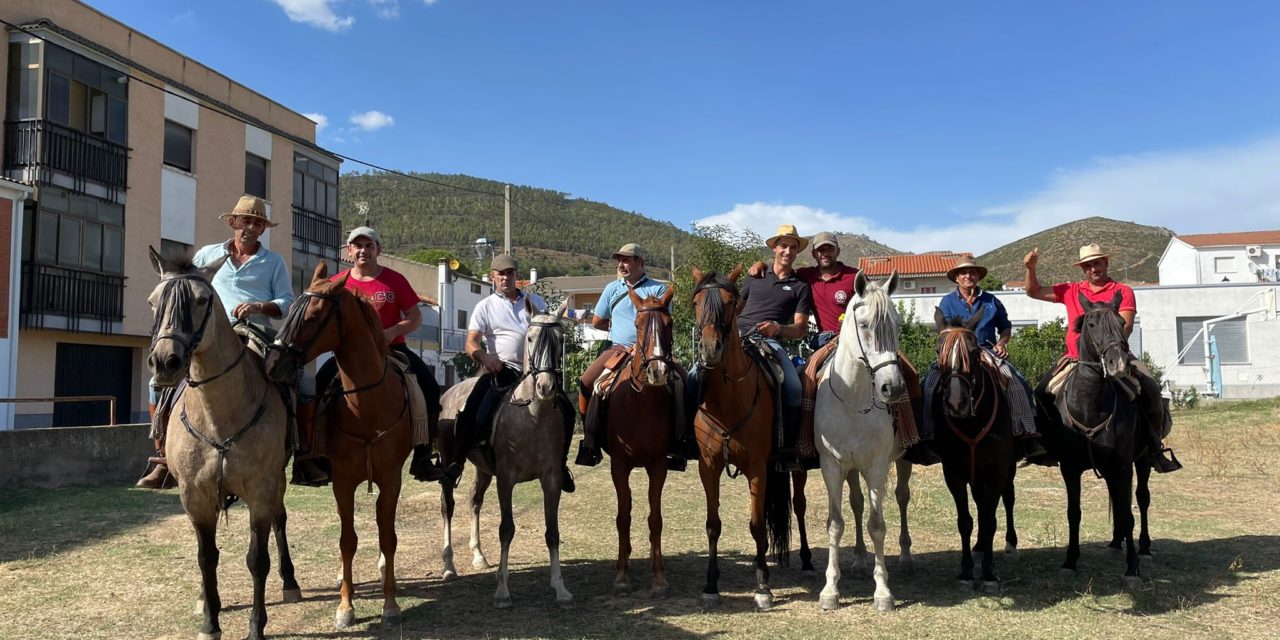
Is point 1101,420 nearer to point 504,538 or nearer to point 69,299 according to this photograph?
point 504,538

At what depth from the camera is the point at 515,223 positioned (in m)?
111

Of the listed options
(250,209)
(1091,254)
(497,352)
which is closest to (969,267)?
(1091,254)

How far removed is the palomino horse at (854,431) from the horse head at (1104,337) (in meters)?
1.93

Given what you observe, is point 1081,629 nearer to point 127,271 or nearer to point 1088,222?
point 127,271

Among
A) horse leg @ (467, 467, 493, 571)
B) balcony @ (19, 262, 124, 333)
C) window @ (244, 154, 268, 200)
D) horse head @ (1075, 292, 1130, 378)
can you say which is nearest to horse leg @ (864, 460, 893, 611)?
horse head @ (1075, 292, 1130, 378)

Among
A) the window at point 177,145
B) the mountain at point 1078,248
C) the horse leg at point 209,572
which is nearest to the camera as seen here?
the horse leg at point 209,572

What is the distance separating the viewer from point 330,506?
1210 cm

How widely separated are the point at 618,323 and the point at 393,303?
2.08 meters

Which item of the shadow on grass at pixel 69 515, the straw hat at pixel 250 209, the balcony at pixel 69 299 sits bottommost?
the shadow on grass at pixel 69 515

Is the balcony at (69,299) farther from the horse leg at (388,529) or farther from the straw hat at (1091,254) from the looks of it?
the straw hat at (1091,254)

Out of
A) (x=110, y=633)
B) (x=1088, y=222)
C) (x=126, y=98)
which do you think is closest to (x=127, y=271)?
(x=126, y=98)

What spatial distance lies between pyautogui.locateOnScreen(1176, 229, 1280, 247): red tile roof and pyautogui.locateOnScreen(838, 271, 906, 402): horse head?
60259 mm

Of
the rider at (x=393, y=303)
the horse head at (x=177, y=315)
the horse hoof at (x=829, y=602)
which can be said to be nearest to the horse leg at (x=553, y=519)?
the rider at (x=393, y=303)

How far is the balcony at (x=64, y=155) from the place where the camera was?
19.5 m
